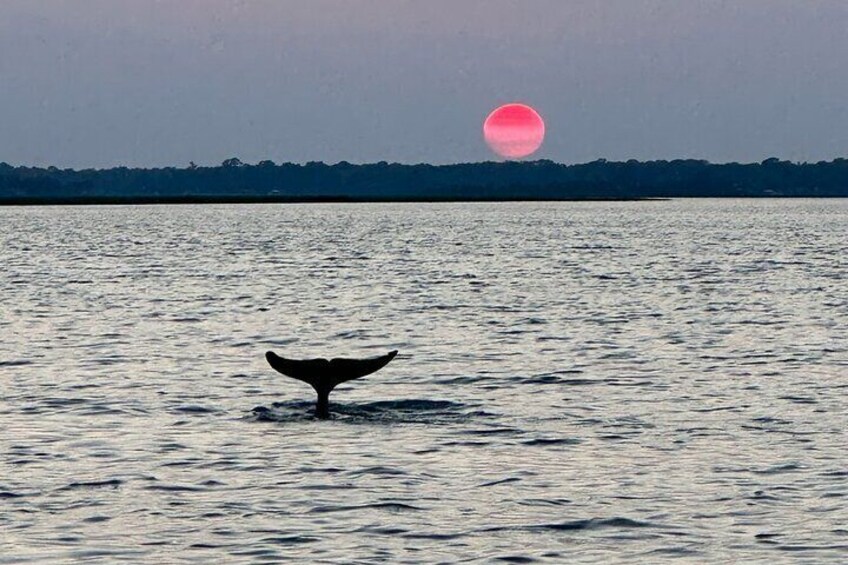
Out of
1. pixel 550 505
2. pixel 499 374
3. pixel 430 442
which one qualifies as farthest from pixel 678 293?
pixel 550 505

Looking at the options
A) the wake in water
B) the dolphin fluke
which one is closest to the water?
the wake in water

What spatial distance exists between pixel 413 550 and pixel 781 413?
39.5 feet

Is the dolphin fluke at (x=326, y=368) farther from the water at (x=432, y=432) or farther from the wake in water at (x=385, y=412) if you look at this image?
the wake in water at (x=385, y=412)

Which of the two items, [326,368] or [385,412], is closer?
[326,368]

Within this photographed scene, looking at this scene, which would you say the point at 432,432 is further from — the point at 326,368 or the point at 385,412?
the point at 385,412

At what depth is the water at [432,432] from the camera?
17.2 meters

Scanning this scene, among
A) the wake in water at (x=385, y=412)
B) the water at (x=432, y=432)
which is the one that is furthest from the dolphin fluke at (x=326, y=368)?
the wake in water at (x=385, y=412)

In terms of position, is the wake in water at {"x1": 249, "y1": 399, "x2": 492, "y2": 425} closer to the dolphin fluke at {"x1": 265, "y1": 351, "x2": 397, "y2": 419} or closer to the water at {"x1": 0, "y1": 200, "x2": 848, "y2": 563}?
the water at {"x1": 0, "y1": 200, "x2": 848, "y2": 563}

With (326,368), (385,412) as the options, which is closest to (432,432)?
(326,368)

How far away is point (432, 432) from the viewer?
24.9 metres

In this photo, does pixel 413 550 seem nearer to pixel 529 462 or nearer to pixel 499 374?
pixel 529 462

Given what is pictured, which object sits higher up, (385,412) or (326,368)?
(326,368)

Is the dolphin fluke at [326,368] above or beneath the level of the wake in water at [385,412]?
above

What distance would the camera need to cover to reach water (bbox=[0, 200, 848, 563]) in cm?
1716
